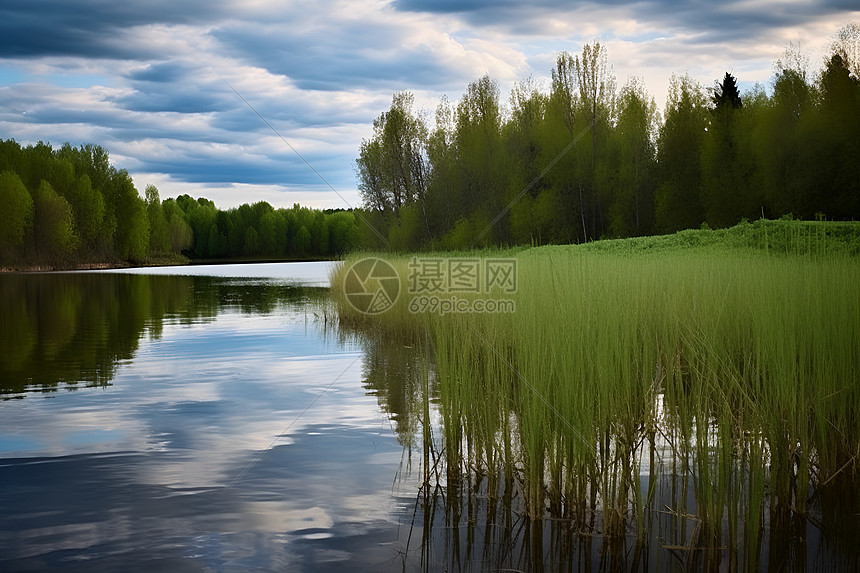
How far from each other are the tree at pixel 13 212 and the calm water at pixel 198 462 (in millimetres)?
45537

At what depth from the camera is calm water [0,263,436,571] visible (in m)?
3.98

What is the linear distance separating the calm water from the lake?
0.05 feet

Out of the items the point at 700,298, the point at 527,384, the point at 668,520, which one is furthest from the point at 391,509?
the point at 700,298

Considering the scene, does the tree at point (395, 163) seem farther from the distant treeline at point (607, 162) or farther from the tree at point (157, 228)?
the tree at point (157, 228)

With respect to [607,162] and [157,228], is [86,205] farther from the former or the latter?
[607,162]

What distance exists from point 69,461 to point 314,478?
2.08 metres

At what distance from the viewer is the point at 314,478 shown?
516 cm

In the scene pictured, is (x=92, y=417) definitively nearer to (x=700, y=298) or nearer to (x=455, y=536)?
(x=455, y=536)

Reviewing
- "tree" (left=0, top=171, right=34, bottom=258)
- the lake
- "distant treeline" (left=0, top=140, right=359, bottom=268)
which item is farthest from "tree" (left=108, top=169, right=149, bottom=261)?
the lake

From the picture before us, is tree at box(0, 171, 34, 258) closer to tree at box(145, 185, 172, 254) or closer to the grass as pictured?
tree at box(145, 185, 172, 254)

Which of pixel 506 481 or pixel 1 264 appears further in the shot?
pixel 1 264

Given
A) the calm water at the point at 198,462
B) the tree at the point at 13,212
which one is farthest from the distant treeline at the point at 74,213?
the calm water at the point at 198,462

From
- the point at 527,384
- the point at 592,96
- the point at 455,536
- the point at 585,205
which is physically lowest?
the point at 455,536

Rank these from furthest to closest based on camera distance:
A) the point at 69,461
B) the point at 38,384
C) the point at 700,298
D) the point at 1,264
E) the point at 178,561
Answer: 1. the point at 1,264
2. the point at 38,384
3. the point at 700,298
4. the point at 69,461
5. the point at 178,561
